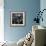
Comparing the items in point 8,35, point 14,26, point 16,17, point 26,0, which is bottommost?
point 8,35

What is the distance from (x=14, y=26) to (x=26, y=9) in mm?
862

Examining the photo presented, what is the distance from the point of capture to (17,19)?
5613 mm

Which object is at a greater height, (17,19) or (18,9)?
(18,9)

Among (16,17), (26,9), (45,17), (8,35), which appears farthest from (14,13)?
(45,17)

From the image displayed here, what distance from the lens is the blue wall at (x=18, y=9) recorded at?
18.3 feet

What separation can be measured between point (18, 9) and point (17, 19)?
0.42 meters

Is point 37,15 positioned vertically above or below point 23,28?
above

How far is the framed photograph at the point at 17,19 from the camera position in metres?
5.58

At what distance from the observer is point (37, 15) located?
18.3 feet

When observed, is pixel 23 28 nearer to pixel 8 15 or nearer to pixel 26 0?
pixel 8 15

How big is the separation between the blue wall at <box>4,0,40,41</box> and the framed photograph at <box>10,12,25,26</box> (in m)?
0.17

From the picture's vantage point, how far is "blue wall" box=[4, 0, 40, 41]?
5.57m

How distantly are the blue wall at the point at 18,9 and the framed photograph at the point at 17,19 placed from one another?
0.54 ft

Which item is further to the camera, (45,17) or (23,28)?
(23,28)
